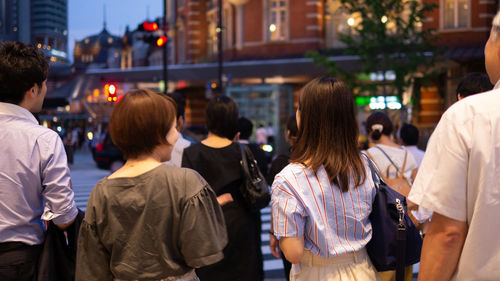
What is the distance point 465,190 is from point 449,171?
0.09 meters

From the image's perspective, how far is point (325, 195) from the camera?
8.00 feet

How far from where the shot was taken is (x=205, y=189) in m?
2.35

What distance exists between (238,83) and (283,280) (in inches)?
863

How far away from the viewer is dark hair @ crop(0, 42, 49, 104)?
2787 millimetres

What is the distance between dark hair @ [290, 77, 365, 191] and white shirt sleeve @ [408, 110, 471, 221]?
72 centimetres

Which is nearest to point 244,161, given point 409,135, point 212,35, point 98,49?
point 409,135

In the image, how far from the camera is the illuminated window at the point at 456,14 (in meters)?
23.5

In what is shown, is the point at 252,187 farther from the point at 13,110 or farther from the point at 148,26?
the point at 148,26

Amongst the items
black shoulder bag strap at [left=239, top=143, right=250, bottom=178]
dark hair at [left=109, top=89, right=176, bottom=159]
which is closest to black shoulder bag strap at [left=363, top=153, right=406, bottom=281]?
dark hair at [left=109, top=89, right=176, bottom=159]

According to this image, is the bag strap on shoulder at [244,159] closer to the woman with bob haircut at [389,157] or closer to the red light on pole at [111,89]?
the woman with bob haircut at [389,157]

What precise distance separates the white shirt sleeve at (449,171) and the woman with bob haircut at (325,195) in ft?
2.31

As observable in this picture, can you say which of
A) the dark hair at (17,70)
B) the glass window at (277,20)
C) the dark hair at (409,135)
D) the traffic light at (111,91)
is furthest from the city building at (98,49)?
the dark hair at (17,70)

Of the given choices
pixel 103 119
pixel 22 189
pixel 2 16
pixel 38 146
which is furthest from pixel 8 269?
pixel 103 119

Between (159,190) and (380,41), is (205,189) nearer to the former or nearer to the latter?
(159,190)
